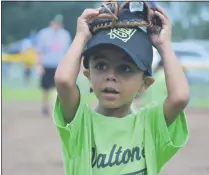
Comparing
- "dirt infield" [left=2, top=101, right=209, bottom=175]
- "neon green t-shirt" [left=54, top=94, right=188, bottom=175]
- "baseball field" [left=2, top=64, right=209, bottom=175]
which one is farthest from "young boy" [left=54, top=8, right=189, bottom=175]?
"dirt infield" [left=2, top=101, right=209, bottom=175]

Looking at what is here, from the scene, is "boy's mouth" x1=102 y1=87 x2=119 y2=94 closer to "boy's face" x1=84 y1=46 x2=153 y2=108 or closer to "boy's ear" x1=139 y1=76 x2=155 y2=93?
"boy's face" x1=84 y1=46 x2=153 y2=108

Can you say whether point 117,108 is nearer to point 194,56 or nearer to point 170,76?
point 170,76

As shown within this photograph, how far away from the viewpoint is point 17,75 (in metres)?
22.3

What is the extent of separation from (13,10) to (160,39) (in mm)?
20104

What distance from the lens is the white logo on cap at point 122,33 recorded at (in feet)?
9.83

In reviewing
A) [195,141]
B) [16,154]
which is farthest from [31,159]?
[195,141]

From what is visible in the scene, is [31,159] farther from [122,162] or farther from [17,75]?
[17,75]

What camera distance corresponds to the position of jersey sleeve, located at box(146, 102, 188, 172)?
3093 millimetres

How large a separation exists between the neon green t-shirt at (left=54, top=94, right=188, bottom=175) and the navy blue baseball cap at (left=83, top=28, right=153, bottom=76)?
0.82ft

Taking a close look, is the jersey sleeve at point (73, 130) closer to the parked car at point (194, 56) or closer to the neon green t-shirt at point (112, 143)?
the neon green t-shirt at point (112, 143)

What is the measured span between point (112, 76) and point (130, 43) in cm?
17

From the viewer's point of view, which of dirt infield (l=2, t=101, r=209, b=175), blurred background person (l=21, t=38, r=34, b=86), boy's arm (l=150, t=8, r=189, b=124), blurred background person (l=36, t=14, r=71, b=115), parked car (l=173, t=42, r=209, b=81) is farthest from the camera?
blurred background person (l=21, t=38, r=34, b=86)

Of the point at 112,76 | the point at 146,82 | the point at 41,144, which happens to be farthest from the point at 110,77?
the point at 41,144

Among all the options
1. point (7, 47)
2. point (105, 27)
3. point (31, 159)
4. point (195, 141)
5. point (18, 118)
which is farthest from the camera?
point (7, 47)
